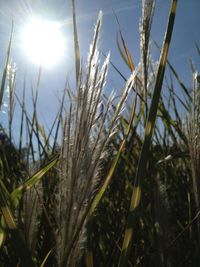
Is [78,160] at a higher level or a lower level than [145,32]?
lower

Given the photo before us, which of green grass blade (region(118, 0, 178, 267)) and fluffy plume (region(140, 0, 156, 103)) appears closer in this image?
green grass blade (region(118, 0, 178, 267))

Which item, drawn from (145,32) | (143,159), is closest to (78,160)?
(143,159)

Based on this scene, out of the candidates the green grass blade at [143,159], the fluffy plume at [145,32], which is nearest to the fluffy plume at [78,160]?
the green grass blade at [143,159]

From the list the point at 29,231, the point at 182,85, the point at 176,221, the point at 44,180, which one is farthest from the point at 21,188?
the point at 182,85

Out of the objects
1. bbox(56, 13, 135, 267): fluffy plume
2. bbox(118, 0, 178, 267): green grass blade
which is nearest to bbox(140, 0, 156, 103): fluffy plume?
bbox(118, 0, 178, 267): green grass blade

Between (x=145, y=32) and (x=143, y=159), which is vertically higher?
(x=145, y=32)

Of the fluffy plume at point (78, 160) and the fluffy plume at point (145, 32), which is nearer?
the fluffy plume at point (78, 160)

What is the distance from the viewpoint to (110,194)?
191 cm

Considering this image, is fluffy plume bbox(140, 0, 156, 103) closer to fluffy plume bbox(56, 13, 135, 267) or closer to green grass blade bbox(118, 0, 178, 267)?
green grass blade bbox(118, 0, 178, 267)

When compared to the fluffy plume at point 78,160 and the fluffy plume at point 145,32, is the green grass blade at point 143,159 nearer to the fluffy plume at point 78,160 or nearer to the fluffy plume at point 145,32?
the fluffy plume at point 78,160

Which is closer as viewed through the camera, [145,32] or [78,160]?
[78,160]

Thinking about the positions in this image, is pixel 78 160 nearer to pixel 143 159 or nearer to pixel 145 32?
pixel 143 159

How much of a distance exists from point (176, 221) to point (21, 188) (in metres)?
0.95

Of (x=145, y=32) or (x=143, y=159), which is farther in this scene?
(x=145, y=32)
